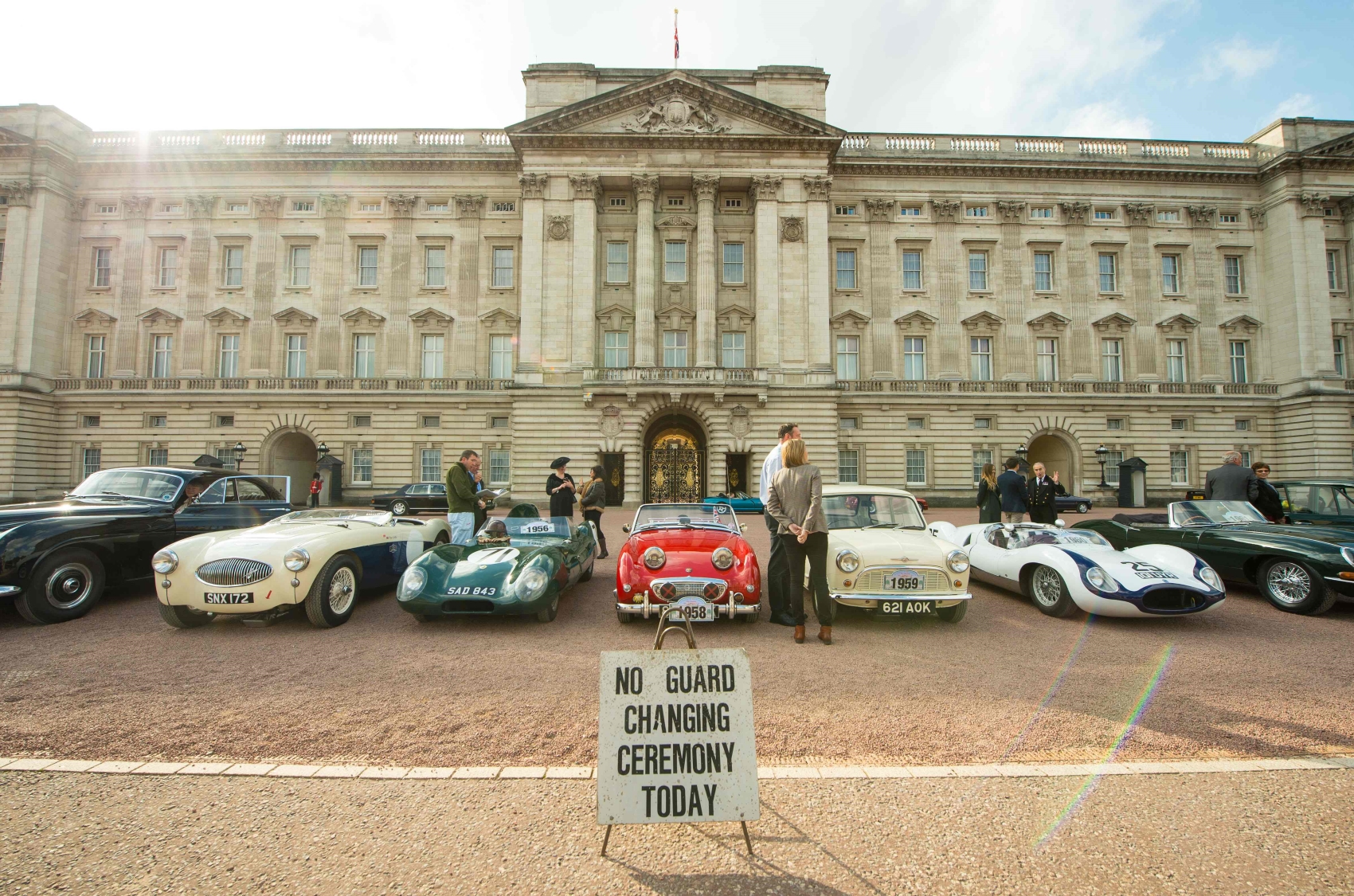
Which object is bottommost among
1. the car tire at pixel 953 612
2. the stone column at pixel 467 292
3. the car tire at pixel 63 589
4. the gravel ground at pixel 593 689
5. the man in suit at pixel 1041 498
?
the gravel ground at pixel 593 689

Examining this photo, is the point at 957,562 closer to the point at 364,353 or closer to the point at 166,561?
the point at 166,561

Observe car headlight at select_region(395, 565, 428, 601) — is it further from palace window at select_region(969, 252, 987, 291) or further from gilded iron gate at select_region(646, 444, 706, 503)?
palace window at select_region(969, 252, 987, 291)

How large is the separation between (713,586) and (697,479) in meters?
→ 23.9

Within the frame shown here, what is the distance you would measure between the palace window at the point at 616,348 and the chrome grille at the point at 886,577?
2452 cm

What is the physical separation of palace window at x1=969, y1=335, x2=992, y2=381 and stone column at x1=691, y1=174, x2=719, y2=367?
44.3 ft

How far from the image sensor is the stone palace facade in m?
29.7

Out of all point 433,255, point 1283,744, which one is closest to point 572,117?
point 433,255

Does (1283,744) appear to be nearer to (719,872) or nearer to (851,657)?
(851,657)

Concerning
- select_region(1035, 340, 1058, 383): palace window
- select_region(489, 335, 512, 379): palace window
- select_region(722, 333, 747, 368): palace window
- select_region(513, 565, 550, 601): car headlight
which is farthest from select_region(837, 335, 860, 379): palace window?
select_region(513, 565, 550, 601): car headlight

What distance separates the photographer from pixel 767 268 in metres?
29.4

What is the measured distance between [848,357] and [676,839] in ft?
102

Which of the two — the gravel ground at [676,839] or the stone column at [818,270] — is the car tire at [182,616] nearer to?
the gravel ground at [676,839]

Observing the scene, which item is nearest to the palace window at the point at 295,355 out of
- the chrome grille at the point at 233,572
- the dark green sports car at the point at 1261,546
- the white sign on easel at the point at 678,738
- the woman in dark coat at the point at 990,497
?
the chrome grille at the point at 233,572

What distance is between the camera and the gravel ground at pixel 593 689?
3.85 meters
